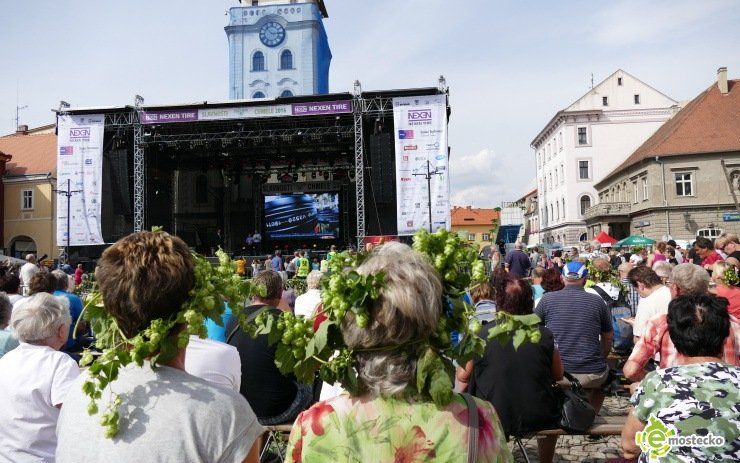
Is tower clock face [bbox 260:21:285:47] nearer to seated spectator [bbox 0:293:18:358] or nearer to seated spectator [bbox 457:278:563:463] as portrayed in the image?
seated spectator [bbox 0:293:18:358]

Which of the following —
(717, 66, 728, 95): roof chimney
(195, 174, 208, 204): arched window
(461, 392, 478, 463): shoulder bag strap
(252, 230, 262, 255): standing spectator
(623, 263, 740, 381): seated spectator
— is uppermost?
(717, 66, 728, 95): roof chimney

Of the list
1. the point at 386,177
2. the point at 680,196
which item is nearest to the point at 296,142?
the point at 386,177

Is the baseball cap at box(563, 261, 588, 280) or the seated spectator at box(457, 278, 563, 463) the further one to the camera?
the baseball cap at box(563, 261, 588, 280)

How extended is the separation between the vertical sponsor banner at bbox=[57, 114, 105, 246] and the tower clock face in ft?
67.5

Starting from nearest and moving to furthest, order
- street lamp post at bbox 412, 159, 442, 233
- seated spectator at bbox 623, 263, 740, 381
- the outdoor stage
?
seated spectator at bbox 623, 263, 740, 381, street lamp post at bbox 412, 159, 442, 233, the outdoor stage

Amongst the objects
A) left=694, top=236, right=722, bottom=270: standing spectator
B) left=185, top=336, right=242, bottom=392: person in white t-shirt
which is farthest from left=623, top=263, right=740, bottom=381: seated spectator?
left=694, top=236, right=722, bottom=270: standing spectator

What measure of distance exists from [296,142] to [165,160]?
596 cm

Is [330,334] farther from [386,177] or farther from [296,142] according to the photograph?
[296,142]

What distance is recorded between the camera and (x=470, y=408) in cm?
152

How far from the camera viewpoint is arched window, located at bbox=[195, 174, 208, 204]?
28.9m

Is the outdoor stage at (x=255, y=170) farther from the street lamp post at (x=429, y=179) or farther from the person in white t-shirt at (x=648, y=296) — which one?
the person in white t-shirt at (x=648, y=296)

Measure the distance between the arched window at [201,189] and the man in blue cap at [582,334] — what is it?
26.3 metres

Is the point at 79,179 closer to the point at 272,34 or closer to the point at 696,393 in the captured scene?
the point at 272,34

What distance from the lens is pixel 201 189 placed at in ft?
95.0
